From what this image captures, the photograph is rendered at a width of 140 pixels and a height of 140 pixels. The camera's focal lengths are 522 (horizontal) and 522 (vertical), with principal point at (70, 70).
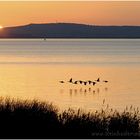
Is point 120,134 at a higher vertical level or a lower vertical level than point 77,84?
lower

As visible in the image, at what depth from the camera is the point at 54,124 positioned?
1532 centimetres

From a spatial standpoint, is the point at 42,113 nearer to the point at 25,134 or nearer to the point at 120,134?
the point at 25,134

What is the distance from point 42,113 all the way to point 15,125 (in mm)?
1230

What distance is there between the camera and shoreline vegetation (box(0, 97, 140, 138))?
48.7 feet

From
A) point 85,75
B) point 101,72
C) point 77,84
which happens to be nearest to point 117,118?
point 77,84

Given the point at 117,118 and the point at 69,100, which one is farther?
the point at 69,100

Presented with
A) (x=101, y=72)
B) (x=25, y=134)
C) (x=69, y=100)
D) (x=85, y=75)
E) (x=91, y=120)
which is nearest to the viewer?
(x=25, y=134)

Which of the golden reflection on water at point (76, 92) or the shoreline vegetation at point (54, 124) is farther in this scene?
the golden reflection on water at point (76, 92)

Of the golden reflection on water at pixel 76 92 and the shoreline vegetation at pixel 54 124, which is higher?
the golden reflection on water at pixel 76 92

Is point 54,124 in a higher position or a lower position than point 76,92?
lower

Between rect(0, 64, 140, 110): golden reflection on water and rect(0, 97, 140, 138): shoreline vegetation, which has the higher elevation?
rect(0, 64, 140, 110): golden reflection on water

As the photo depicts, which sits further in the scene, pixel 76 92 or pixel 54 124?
pixel 76 92

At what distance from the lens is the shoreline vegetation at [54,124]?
14852 millimetres

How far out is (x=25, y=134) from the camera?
48.3 feet
